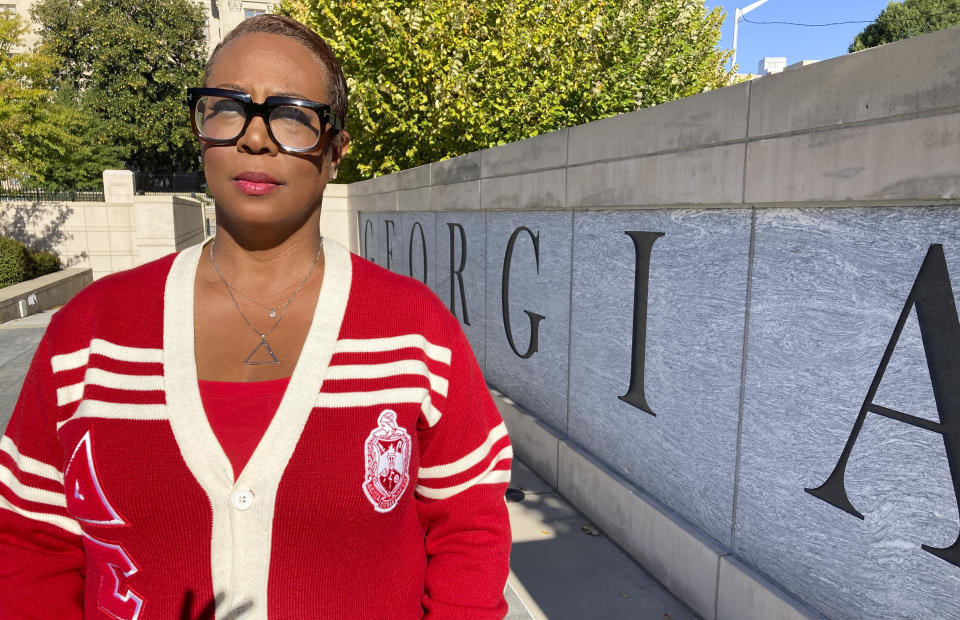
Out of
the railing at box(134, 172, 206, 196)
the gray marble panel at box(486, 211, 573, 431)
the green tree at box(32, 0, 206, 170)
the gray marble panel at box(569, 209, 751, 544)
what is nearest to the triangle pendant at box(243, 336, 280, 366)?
the gray marble panel at box(569, 209, 751, 544)

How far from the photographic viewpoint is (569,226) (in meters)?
5.39

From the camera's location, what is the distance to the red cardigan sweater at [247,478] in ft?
4.14

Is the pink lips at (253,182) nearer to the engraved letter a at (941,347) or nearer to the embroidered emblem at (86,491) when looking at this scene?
the embroidered emblem at (86,491)

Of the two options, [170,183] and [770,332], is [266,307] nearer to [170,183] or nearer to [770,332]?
[770,332]

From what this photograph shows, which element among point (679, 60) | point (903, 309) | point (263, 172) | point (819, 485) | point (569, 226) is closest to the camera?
point (263, 172)

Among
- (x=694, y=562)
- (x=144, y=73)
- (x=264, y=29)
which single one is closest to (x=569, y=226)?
(x=694, y=562)

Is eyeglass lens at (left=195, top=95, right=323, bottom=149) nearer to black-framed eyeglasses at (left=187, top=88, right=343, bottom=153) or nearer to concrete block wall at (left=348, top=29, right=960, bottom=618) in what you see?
black-framed eyeglasses at (left=187, top=88, right=343, bottom=153)

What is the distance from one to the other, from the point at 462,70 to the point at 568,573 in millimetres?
10925

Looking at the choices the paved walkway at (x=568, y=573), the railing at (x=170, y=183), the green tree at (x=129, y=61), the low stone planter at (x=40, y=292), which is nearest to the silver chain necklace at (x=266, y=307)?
the paved walkway at (x=568, y=573)

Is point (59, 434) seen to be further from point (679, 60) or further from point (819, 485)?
point (679, 60)

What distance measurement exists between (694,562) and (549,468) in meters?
2.01

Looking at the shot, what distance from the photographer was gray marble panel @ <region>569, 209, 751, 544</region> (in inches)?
144

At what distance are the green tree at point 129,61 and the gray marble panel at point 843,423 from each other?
41.2 m

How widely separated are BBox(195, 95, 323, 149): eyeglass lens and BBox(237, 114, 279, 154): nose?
0.01 m
